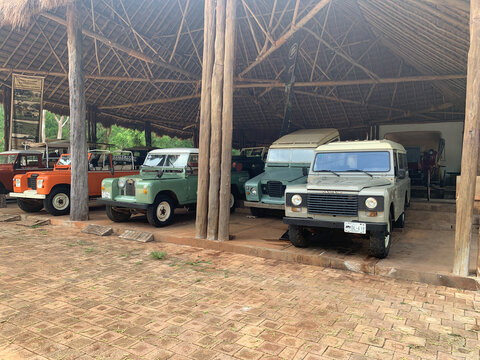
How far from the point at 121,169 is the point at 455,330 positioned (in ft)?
29.6

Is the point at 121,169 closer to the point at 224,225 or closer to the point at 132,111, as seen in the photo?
the point at 224,225

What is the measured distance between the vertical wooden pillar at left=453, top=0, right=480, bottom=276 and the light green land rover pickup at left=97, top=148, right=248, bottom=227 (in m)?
5.54

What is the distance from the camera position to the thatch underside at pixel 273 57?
7.45 m

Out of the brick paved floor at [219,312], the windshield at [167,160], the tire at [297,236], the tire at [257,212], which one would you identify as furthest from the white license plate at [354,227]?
the windshield at [167,160]

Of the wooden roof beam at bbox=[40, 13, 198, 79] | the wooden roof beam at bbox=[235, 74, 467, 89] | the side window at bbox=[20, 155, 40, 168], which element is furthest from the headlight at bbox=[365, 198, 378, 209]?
the side window at bbox=[20, 155, 40, 168]

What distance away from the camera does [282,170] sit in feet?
26.1

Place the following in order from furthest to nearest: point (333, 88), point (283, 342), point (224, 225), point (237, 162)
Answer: point (333, 88) → point (237, 162) → point (224, 225) → point (283, 342)

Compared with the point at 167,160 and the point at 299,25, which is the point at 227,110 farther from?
the point at 299,25

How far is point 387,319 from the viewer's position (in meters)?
3.15

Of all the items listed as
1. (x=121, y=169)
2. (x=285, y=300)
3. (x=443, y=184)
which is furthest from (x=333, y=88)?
(x=285, y=300)

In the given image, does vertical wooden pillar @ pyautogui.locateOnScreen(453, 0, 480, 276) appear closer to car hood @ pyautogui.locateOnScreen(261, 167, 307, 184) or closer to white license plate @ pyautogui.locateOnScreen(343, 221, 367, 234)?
white license plate @ pyautogui.locateOnScreen(343, 221, 367, 234)

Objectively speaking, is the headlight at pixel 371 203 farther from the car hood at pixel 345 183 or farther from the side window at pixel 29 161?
the side window at pixel 29 161

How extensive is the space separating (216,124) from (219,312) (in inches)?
140

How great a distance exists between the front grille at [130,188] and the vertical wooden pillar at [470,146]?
20.1 ft
